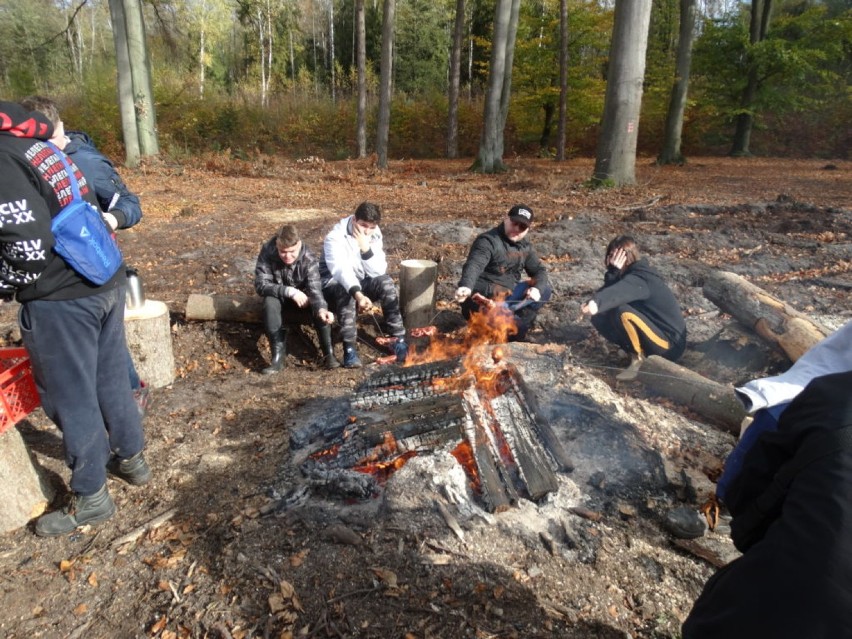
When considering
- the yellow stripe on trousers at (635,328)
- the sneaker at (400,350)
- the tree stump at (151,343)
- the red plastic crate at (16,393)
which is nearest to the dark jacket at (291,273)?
the sneaker at (400,350)

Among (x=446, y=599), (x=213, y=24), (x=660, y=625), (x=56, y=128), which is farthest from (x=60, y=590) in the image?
(x=213, y=24)

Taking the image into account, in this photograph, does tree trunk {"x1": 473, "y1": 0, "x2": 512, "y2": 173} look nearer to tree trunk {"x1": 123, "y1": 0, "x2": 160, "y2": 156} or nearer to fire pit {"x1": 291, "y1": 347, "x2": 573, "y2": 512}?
tree trunk {"x1": 123, "y1": 0, "x2": 160, "y2": 156}

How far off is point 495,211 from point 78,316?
362 inches

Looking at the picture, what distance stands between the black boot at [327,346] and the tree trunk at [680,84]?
19640mm

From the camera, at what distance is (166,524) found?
10.00ft

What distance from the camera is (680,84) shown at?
19672mm

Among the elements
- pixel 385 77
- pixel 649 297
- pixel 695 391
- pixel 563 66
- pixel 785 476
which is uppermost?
pixel 563 66

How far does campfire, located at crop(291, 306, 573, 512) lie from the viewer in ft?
9.96

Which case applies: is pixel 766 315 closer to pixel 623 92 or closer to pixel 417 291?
pixel 417 291

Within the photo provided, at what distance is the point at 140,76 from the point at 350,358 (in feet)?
53.2

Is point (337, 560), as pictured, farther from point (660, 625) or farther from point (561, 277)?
point (561, 277)

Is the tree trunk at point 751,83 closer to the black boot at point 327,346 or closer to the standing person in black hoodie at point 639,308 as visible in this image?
the standing person in black hoodie at point 639,308

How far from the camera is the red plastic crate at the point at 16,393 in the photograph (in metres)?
2.77

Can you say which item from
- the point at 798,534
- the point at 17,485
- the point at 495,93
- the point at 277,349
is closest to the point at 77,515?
the point at 17,485
